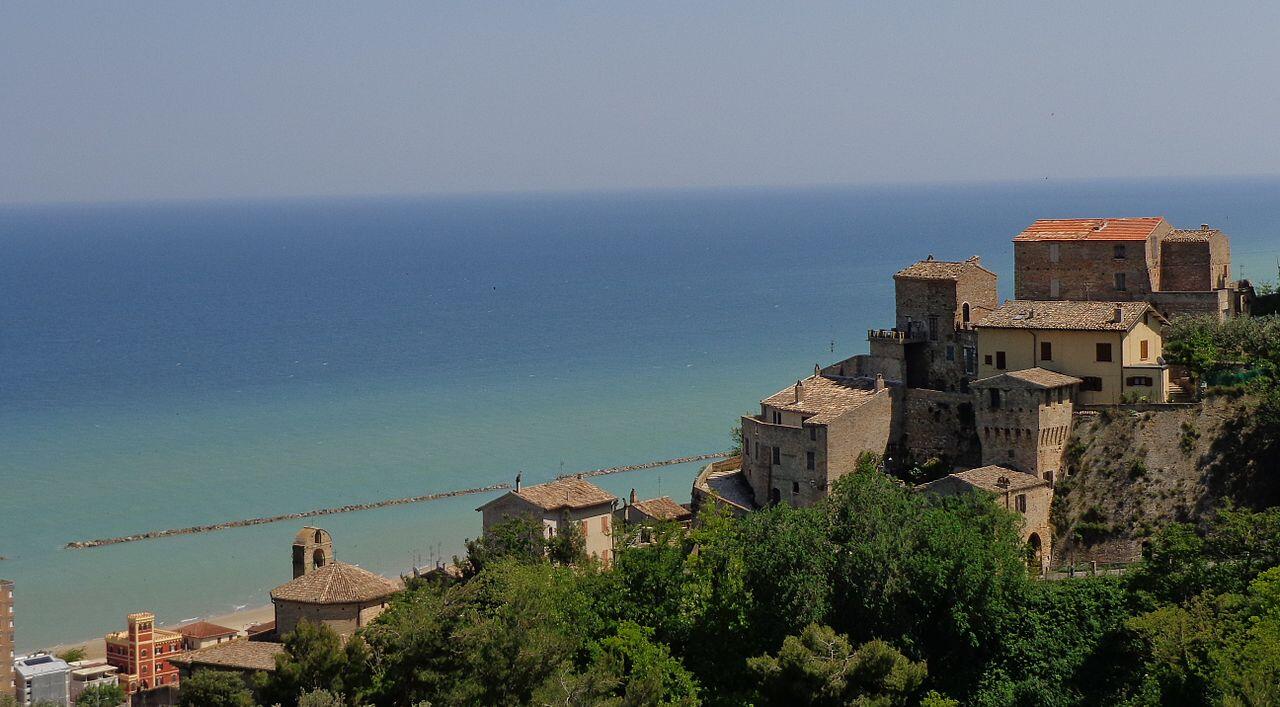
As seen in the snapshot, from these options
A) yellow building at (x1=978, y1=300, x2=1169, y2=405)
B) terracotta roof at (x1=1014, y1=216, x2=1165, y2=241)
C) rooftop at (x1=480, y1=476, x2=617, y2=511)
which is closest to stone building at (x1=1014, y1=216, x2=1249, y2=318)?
terracotta roof at (x1=1014, y1=216, x2=1165, y2=241)

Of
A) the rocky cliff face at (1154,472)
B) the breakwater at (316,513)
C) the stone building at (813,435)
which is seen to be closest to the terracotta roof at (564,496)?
the stone building at (813,435)

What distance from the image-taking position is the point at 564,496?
47.1 metres

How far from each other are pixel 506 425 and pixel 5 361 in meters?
50.2

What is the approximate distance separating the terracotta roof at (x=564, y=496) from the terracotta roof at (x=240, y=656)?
8330 mm

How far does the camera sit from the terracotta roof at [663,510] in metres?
48.8

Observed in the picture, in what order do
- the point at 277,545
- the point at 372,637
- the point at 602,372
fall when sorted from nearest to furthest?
the point at 372,637 < the point at 277,545 < the point at 602,372

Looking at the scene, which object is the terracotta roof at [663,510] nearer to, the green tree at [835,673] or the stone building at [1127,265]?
the stone building at [1127,265]

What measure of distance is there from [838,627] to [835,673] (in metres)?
2.90

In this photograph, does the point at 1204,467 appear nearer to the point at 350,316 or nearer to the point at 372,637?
the point at 372,637

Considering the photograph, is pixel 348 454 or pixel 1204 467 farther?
pixel 348 454

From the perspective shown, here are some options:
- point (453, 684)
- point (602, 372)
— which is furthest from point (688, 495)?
point (602, 372)

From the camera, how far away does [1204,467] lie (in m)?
42.0

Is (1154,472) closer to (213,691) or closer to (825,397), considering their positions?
(825,397)

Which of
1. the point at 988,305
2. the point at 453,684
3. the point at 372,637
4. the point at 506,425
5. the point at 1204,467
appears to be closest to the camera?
the point at 453,684
